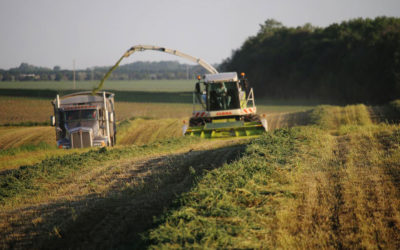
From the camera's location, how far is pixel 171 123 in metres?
30.9

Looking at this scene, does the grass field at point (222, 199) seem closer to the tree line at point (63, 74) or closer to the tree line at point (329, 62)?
the tree line at point (63, 74)

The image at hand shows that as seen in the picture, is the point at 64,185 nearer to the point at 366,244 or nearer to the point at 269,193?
the point at 269,193

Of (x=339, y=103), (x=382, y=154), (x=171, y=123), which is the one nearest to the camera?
(x=382, y=154)

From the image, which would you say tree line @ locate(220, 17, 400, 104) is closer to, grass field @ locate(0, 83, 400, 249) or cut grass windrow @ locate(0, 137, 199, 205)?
grass field @ locate(0, 83, 400, 249)

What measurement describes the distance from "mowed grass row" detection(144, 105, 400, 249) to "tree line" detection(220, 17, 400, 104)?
33.1m

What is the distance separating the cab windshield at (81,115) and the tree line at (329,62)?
28.9 m

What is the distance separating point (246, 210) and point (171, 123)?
81.0 feet

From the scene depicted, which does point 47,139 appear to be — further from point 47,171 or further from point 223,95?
point 47,171

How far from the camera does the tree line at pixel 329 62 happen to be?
41.0 meters

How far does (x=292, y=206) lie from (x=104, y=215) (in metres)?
3.24

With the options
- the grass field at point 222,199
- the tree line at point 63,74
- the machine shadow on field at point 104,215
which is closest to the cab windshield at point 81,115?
the tree line at point 63,74

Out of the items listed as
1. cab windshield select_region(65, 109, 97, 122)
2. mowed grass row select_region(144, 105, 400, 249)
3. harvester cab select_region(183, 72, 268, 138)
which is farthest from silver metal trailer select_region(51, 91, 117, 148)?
mowed grass row select_region(144, 105, 400, 249)

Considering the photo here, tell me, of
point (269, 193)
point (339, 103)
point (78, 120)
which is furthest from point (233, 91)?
point (339, 103)

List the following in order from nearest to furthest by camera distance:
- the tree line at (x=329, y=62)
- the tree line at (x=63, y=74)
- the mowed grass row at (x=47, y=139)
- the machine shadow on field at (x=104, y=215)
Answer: the machine shadow on field at (x=104, y=215) < the mowed grass row at (x=47, y=139) < the tree line at (x=63, y=74) < the tree line at (x=329, y=62)
